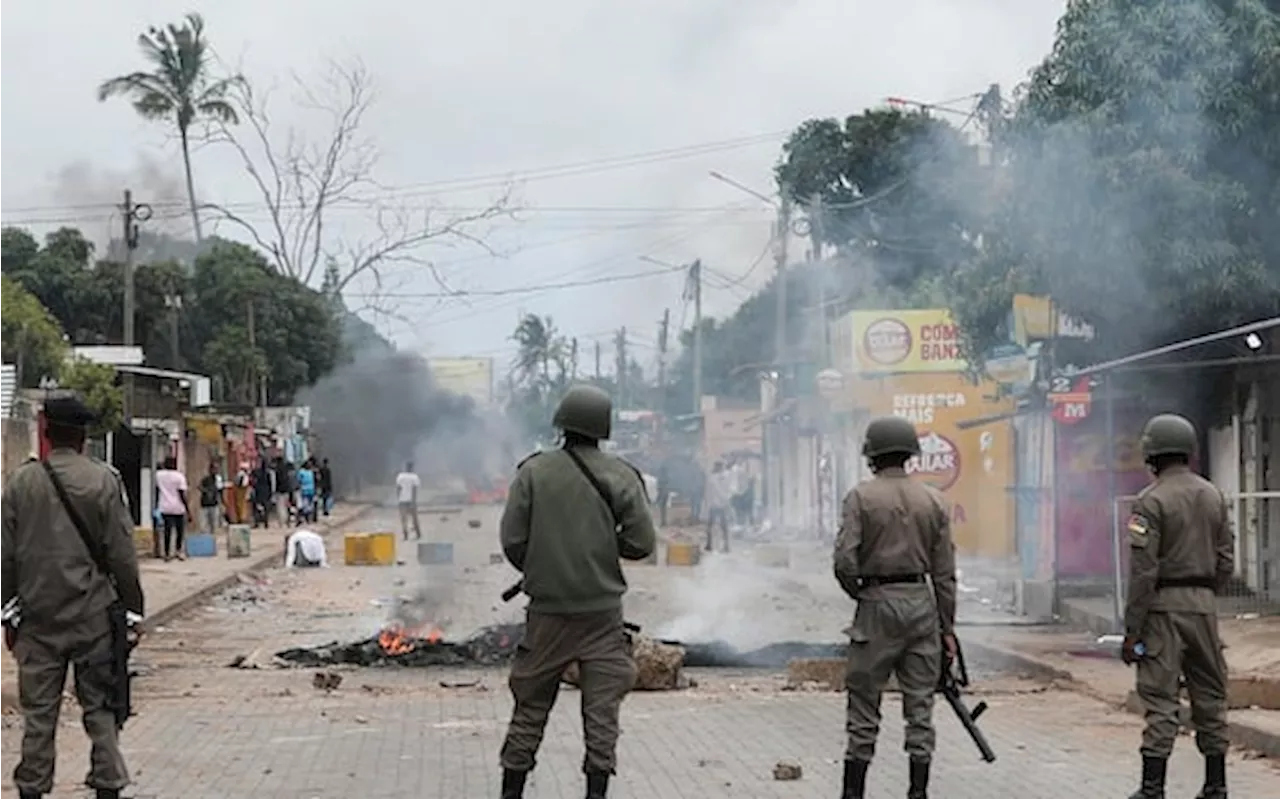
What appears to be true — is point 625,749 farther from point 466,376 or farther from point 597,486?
point 466,376

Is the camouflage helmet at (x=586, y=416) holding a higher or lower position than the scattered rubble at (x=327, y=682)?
higher

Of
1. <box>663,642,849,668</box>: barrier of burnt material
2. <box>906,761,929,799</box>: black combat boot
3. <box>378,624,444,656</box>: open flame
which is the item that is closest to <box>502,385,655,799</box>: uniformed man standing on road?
<box>906,761,929,799</box>: black combat boot

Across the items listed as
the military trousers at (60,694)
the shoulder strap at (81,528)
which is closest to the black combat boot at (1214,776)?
the military trousers at (60,694)

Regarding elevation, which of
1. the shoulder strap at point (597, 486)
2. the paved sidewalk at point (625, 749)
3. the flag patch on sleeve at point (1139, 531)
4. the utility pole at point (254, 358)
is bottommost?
the paved sidewalk at point (625, 749)

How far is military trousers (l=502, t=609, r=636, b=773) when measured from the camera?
26.7ft

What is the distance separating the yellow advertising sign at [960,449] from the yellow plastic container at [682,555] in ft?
12.3

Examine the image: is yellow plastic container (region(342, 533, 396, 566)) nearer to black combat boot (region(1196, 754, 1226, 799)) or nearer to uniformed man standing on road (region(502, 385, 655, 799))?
uniformed man standing on road (region(502, 385, 655, 799))

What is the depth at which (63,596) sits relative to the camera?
313 inches

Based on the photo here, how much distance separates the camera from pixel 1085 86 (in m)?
17.9

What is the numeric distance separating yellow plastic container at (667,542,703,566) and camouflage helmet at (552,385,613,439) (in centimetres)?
2340

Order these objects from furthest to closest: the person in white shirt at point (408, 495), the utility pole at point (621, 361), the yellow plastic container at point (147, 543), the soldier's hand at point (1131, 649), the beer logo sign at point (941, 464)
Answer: the utility pole at point (621, 361)
the person in white shirt at point (408, 495)
the beer logo sign at point (941, 464)
the yellow plastic container at point (147, 543)
the soldier's hand at point (1131, 649)

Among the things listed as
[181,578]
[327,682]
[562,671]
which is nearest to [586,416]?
[562,671]

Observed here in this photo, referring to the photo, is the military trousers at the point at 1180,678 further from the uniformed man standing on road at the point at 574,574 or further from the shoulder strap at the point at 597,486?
the shoulder strap at the point at 597,486

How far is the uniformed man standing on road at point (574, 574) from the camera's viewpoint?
813cm
